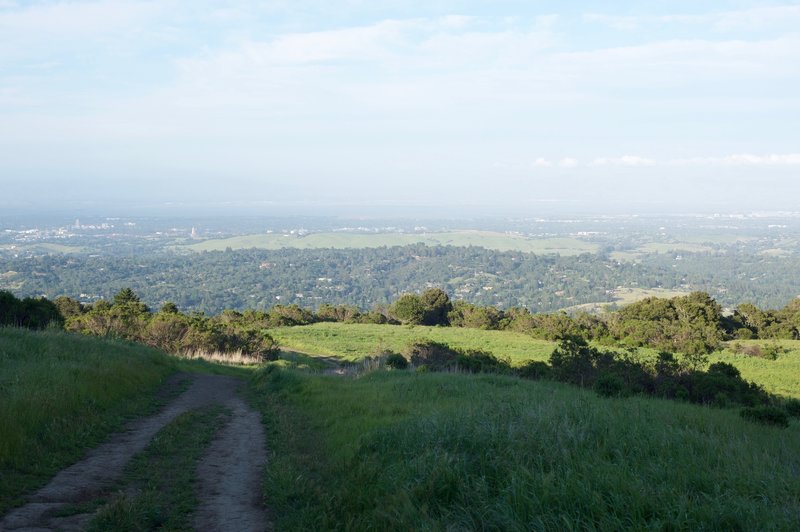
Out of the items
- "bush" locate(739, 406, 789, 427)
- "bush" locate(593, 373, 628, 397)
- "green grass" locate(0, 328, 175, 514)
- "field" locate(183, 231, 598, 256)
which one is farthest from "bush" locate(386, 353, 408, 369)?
"field" locate(183, 231, 598, 256)

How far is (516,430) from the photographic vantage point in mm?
6523

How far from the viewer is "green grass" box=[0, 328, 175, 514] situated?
6891 millimetres

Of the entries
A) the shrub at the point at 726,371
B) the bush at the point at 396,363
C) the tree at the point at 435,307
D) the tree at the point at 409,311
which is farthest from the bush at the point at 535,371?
the tree at the point at 435,307

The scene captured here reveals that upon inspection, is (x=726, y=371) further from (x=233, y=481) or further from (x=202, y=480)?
(x=202, y=480)

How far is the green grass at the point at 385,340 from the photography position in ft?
104

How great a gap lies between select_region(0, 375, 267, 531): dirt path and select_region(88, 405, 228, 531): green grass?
0.47ft

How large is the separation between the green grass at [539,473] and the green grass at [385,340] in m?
20.6

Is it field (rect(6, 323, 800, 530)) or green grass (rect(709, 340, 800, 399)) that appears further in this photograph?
green grass (rect(709, 340, 800, 399))

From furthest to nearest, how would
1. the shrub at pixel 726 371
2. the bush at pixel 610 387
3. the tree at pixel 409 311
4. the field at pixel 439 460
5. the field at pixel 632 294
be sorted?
the field at pixel 632 294 → the tree at pixel 409 311 → the shrub at pixel 726 371 → the bush at pixel 610 387 → the field at pixel 439 460

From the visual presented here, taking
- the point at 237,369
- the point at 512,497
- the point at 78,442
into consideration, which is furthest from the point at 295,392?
the point at 512,497

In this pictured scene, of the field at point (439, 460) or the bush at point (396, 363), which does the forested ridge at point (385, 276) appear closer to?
the bush at point (396, 363)

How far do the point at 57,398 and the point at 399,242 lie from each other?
14449 centimetres

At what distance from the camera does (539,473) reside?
5355 millimetres

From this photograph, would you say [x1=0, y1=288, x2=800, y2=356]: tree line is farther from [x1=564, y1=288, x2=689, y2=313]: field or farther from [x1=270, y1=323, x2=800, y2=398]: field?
[x1=564, y1=288, x2=689, y2=313]: field
